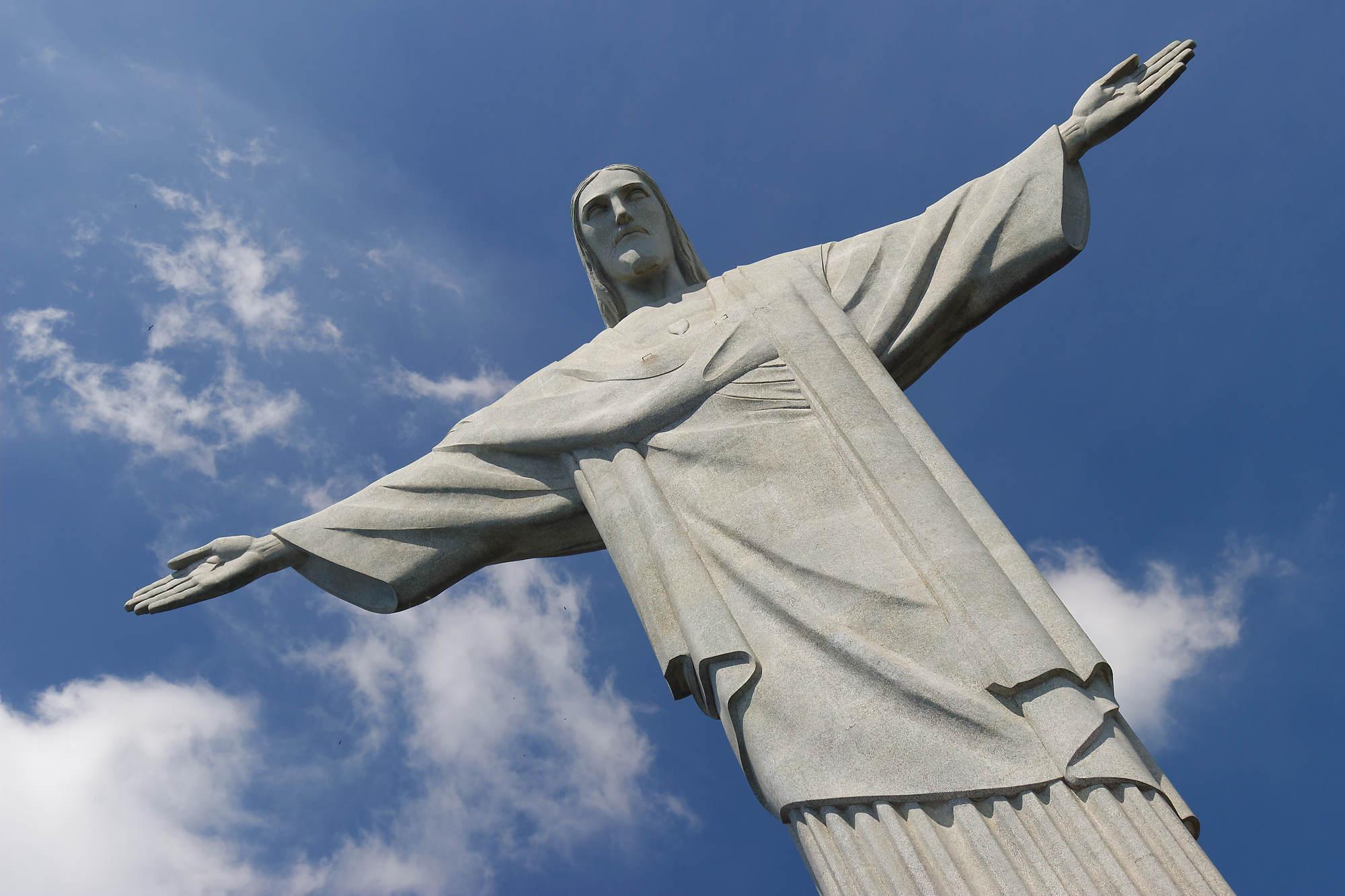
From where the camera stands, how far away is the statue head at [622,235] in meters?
9.32

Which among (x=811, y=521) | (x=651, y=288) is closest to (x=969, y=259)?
(x=811, y=521)

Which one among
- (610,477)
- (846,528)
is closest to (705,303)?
(610,477)

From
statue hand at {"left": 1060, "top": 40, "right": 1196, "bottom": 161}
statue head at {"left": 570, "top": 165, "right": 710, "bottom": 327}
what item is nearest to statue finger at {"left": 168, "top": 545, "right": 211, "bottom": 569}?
statue head at {"left": 570, "top": 165, "right": 710, "bottom": 327}

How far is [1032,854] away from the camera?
500cm

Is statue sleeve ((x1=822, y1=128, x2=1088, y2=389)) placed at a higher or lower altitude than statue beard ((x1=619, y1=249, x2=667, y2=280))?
lower

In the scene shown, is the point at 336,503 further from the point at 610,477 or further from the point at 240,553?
the point at 610,477

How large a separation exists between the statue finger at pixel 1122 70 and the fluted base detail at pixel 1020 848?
5016 mm

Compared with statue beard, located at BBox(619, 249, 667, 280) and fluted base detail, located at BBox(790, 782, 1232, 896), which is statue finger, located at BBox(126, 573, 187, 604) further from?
fluted base detail, located at BBox(790, 782, 1232, 896)

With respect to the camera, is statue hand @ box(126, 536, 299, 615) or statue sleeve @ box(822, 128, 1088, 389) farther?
statue hand @ box(126, 536, 299, 615)

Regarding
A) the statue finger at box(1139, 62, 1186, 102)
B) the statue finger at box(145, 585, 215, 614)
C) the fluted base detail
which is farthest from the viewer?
the statue finger at box(145, 585, 215, 614)

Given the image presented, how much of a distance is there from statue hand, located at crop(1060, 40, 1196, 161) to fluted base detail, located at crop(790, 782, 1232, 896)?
4.62 meters

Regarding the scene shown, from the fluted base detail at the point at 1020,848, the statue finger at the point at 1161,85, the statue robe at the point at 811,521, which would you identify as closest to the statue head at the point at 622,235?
the statue robe at the point at 811,521

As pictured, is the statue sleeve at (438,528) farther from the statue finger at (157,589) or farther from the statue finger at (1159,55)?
the statue finger at (1159,55)

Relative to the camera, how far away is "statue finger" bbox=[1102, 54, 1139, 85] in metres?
7.95
